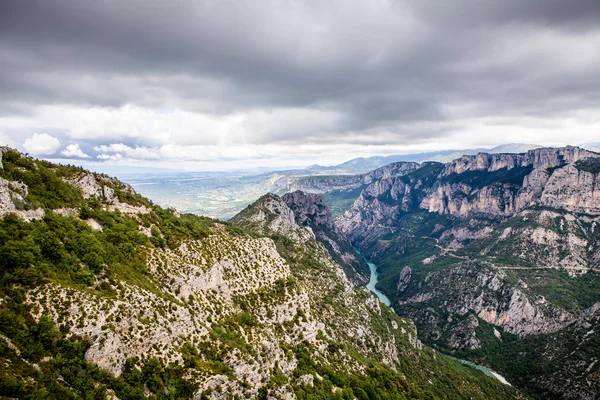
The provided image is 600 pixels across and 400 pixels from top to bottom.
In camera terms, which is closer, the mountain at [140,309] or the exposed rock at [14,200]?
the mountain at [140,309]

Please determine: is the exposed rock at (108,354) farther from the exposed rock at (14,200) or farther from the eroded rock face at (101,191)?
the eroded rock face at (101,191)

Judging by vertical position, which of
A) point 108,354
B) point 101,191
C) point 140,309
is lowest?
point 108,354

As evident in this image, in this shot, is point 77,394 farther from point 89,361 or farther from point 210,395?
point 210,395

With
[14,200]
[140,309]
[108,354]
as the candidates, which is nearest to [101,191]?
[14,200]

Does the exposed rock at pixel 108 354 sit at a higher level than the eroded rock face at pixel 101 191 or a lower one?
lower

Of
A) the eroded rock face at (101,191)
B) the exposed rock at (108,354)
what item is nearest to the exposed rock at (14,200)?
the eroded rock face at (101,191)

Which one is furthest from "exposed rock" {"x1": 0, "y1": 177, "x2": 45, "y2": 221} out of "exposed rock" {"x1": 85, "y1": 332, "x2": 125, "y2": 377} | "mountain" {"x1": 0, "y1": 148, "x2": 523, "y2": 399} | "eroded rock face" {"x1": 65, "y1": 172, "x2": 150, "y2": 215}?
"exposed rock" {"x1": 85, "y1": 332, "x2": 125, "y2": 377}

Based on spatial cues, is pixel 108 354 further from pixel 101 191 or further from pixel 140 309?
pixel 101 191

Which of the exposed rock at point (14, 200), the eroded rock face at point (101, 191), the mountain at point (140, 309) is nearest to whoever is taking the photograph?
the mountain at point (140, 309)
